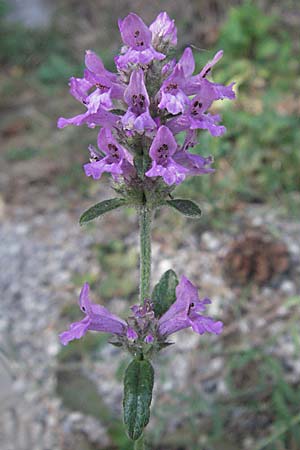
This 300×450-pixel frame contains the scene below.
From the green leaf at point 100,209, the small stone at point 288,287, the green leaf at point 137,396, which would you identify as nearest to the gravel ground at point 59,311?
the small stone at point 288,287

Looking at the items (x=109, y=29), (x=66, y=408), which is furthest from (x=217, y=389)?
(x=109, y=29)

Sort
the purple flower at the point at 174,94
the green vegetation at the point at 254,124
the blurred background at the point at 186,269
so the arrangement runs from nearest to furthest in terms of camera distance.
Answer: the purple flower at the point at 174,94, the blurred background at the point at 186,269, the green vegetation at the point at 254,124

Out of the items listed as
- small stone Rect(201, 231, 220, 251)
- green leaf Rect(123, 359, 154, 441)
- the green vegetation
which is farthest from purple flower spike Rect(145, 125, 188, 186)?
small stone Rect(201, 231, 220, 251)

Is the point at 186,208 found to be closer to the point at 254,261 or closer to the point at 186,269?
the point at 254,261

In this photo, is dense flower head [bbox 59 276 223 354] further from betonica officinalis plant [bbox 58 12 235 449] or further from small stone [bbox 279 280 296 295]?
small stone [bbox 279 280 296 295]

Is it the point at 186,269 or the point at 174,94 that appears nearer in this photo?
the point at 174,94

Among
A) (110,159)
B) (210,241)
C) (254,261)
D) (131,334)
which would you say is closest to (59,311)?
(210,241)

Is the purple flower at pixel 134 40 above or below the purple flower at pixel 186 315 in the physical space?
above

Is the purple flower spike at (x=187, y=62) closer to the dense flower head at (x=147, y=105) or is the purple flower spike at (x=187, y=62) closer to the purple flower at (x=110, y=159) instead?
the dense flower head at (x=147, y=105)
